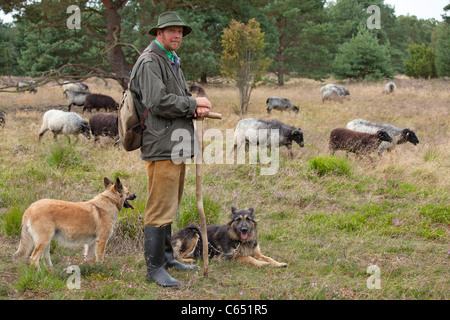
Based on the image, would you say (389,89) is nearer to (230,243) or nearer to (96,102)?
(96,102)

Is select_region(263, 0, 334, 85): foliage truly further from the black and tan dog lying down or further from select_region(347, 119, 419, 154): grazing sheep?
the black and tan dog lying down

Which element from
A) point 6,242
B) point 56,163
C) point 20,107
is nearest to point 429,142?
point 56,163

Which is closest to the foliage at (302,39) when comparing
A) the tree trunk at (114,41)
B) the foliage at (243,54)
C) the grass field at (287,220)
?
the foliage at (243,54)

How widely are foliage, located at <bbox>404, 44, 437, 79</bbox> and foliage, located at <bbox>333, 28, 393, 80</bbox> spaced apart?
22.7ft

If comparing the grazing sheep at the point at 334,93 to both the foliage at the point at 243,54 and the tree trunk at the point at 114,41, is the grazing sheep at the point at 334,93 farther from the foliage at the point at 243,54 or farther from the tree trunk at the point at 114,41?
the tree trunk at the point at 114,41

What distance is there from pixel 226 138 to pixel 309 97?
14764mm

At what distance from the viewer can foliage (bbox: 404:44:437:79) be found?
37656 millimetres

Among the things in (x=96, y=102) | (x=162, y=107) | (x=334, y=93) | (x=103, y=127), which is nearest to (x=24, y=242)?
(x=162, y=107)

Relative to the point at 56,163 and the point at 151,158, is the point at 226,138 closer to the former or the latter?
the point at 56,163

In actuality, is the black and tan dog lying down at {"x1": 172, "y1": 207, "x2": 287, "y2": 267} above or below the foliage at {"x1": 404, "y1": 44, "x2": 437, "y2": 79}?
below

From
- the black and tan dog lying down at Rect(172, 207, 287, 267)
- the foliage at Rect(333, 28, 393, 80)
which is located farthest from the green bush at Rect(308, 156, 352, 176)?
the foliage at Rect(333, 28, 393, 80)

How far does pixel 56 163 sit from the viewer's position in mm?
9008

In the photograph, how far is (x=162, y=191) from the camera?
4.26 m

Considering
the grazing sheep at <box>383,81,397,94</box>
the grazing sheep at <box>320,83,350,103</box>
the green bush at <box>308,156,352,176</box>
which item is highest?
A: the grazing sheep at <box>383,81,397,94</box>
